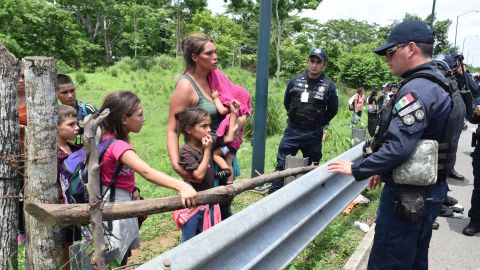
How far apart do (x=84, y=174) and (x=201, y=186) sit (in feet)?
2.90

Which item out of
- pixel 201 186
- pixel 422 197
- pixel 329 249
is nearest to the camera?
pixel 422 197

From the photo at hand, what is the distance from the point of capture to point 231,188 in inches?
94.5

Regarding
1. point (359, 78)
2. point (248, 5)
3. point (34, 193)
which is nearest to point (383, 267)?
point (34, 193)

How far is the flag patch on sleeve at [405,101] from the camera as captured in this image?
2.52 m

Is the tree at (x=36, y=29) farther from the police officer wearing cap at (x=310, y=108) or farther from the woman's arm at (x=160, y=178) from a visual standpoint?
the woman's arm at (x=160, y=178)

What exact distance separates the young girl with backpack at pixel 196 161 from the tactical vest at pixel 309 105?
2387mm

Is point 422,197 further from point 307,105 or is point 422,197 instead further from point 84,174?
point 307,105

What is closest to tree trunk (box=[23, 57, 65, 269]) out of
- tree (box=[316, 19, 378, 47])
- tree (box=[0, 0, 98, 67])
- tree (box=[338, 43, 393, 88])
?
tree (box=[0, 0, 98, 67])

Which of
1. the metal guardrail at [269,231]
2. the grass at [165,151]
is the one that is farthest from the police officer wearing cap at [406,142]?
the grass at [165,151]

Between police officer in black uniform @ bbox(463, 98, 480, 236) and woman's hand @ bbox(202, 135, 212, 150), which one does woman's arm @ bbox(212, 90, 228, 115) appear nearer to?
woman's hand @ bbox(202, 135, 212, 150)

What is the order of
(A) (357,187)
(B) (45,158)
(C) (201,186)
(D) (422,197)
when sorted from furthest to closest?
(A) (357,187) → (C) (201,186) → (D) (422,197) → (B) (45,158)

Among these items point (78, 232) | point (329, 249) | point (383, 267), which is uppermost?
point (78, 232)

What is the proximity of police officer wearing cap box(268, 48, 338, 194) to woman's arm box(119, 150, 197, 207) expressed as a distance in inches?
122

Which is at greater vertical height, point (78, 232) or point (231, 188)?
point (231, 188)
